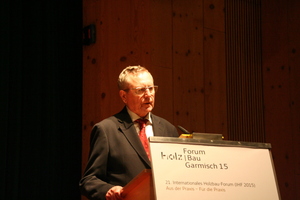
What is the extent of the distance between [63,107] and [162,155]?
228 centimetres

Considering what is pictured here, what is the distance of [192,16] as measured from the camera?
161 inches

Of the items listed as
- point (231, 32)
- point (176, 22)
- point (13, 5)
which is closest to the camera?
point (13, 5)

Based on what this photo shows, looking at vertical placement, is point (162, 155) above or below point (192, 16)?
below

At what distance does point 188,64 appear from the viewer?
400 centimetres

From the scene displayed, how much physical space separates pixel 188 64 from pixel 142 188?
7.62ft

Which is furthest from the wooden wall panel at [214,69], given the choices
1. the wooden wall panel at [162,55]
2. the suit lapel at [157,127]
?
the suit lapel at [157,127]

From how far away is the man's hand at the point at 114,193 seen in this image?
199cm

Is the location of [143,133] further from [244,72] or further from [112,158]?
[244,72]

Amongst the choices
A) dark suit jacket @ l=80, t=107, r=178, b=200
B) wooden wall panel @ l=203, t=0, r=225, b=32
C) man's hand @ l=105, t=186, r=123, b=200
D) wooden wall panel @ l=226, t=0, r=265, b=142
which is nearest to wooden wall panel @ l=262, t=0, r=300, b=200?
wooden wall panel @ l=226, t=0, r=265, b=142

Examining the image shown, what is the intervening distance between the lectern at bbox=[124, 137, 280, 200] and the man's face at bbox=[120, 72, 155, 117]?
637mm

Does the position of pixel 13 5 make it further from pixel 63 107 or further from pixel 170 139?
pixel 170 139

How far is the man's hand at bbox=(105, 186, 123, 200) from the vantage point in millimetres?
1992

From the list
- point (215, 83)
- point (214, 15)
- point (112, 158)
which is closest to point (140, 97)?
point (112, 158)

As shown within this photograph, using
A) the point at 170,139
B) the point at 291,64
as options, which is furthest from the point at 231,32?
the point at 170,139
